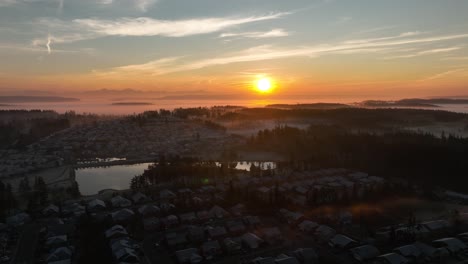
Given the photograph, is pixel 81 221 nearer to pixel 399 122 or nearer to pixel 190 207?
pixel 190 207

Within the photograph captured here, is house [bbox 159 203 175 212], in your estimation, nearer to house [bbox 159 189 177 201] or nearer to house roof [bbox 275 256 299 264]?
house [bbox 159 189 177 201]

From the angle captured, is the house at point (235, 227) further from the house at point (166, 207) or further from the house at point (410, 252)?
the house at point (410, 252)

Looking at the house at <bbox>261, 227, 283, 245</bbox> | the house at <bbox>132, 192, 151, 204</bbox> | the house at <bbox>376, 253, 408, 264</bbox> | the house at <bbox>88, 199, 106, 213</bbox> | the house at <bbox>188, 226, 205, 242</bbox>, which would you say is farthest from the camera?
the house at <bbox>132, 192, 151, 204</bbox>

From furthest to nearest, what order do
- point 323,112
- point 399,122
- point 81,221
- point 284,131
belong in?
point 323,112 → point 399,122 → point 284,131 → point 81,221

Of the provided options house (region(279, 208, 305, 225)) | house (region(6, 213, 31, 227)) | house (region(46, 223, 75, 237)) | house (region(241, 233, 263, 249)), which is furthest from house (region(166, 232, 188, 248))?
house (region(6, 213, 31, 227))

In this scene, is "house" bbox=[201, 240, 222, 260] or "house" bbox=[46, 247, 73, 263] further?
"house" bbox=[201, 240, 222, 260]

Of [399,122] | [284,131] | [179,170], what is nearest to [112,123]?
[284,131]

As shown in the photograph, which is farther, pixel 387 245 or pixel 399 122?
pixel 399 122
